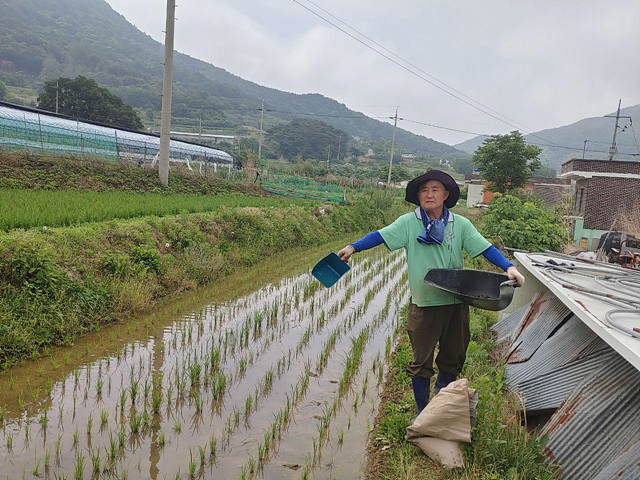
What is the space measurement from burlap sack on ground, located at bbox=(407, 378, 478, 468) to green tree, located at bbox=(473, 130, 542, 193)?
98.2 feet

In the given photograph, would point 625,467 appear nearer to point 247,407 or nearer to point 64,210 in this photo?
point 247,407

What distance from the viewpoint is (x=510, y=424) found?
3.53 metres

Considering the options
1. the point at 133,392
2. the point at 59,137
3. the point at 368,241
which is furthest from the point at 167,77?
the point at 368,241

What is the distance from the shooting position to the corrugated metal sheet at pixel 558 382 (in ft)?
11.2

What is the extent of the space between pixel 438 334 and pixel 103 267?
175 inches

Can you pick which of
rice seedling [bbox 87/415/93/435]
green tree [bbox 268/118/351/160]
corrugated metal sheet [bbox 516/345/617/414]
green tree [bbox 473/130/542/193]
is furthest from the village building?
green tree [bbox 268/118/351/160]

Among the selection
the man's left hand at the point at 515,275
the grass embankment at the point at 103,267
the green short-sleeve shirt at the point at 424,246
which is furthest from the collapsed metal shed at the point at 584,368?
the grass embankment at the point at 103,267

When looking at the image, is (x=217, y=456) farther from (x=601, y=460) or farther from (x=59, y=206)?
(x=59, y=206)

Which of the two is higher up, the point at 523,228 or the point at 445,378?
the point at 523,228

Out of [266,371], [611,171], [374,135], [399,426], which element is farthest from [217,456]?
[374,135]

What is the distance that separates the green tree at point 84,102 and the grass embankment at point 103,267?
29575 mm

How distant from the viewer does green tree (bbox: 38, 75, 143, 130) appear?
34.6 m

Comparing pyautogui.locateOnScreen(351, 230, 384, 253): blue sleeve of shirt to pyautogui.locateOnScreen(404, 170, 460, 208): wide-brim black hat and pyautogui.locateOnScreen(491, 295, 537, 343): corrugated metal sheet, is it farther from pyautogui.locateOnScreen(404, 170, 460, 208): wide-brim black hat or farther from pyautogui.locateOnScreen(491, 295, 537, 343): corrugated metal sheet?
pyautogui.locateOnScreen(491, 295, 537, 343): corrugated metal sheet

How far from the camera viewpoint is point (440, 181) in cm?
327
